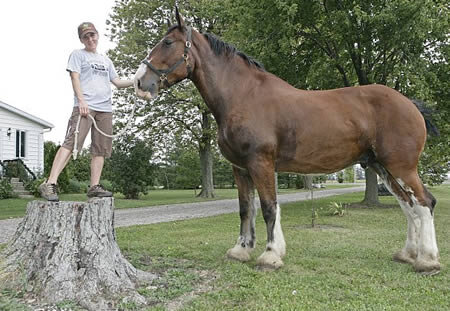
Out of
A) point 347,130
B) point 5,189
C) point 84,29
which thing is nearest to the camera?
point 84,29

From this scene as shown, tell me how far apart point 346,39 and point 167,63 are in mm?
8454

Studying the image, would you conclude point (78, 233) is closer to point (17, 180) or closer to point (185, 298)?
point (185, 298)

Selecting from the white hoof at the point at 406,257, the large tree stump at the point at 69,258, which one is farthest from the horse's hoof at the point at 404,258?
the large tree stump at the point at 69,258

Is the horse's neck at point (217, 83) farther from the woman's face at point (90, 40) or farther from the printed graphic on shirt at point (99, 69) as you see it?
the woman's face at point (90, 40)

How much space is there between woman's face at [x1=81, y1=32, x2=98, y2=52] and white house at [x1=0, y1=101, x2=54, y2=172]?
681 inches

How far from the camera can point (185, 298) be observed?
3514mm

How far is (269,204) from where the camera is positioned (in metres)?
4.30

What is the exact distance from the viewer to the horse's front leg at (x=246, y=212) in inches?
187

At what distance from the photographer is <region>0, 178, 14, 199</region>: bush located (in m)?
16.6

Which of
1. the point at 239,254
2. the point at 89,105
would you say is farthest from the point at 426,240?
the point at 89,105

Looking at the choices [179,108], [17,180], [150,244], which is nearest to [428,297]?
[150,244]

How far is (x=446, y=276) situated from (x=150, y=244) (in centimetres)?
418

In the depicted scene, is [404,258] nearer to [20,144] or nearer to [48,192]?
[48,192]

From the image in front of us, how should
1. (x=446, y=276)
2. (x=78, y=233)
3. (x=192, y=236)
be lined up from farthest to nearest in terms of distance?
1. (x=192, y=236)
2. (x=446, y=276)
3. (x=78, y=233)
